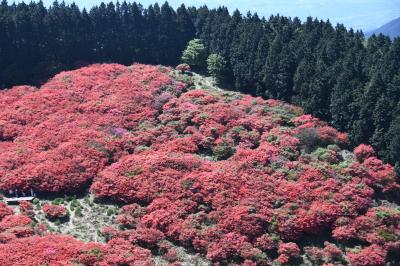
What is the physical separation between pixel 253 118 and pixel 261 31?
17.8 m

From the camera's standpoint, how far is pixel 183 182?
139ft

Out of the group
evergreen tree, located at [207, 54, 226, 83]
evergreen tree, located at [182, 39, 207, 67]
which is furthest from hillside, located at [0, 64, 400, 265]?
evergreen tree, located at [182, 39, 207, 67]

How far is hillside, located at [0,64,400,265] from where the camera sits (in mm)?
36812

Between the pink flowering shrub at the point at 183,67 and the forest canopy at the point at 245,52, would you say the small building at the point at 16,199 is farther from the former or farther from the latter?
the pink flowering shrub at the point at 183,67

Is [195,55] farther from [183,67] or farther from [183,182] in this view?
[183,182]

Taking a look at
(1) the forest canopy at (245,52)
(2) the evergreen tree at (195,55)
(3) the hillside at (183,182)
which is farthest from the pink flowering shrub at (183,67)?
(3) the hillside at (183,182)

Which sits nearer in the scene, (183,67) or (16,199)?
(16,199)

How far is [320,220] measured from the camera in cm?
3878

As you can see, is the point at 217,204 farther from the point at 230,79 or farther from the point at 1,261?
the point at 230,79

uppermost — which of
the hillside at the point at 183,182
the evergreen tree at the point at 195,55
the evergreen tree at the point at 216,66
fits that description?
the evergreen tree at the point at 195,55

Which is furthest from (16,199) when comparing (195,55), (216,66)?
(195,55)

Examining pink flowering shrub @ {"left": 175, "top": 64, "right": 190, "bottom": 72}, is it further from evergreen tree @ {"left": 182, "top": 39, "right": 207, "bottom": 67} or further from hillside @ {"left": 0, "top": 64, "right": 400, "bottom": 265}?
hillside @ {"left": 0, "top": 64, "right": 400, "bottom": 265}

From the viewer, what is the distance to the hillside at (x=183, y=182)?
3681 cm

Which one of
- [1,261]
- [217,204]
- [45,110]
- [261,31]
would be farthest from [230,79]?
[1,261]
